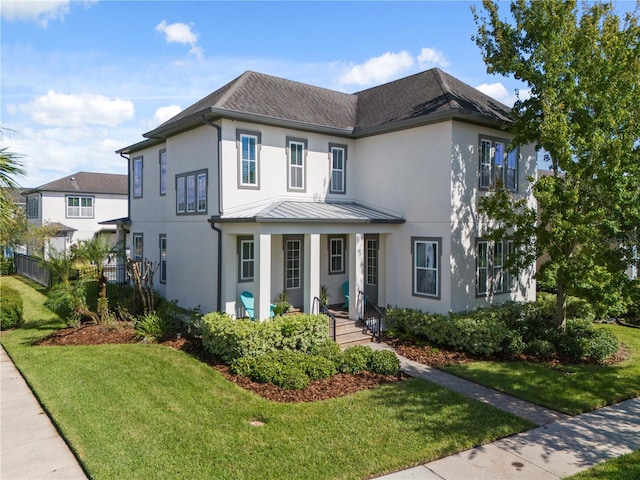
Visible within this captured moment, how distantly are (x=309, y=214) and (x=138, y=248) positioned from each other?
11.3 meters

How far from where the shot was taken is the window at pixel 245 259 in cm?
1379

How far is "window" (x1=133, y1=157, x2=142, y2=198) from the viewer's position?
2012cm

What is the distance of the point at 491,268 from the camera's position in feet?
47.3

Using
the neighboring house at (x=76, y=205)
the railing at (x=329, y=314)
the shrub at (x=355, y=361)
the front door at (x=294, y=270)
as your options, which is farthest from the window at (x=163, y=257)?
the neighboring house at (x=76, y=205)

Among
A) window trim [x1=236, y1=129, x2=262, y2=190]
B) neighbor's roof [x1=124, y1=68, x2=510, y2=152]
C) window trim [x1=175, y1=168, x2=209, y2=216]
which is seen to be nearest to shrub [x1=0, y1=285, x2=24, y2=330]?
window trim [x1=175, y1=168, x2=209, y2=216]

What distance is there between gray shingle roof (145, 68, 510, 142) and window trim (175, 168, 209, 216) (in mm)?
1664

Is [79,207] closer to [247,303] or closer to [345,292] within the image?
[247,303]

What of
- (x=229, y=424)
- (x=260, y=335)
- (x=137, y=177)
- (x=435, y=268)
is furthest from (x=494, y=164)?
(x=137, y=177)

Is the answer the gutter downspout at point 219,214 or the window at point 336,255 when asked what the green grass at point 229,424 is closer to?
the gutter downspout at point 219,214

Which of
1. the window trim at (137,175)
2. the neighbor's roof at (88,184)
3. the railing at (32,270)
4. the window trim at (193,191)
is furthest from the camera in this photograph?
the neighbor's roof at (88,184)

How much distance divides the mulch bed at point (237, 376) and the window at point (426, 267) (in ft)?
14.3

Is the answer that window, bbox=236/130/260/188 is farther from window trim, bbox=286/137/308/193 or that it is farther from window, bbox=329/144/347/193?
window, bbox=329/144/347/193

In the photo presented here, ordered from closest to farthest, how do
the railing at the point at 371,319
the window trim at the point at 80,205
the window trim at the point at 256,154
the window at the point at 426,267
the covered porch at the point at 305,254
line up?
the covered porch at the point at 305,254 < the window trim at the point at 256,154 < the railing at the point at 371,319 < the window at the point at 426,267 < the window trim at the point at 80,205

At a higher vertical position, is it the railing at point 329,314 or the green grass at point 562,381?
the railing at point 329,314
